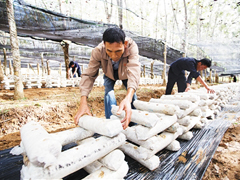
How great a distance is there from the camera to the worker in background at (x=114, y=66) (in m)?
1.48

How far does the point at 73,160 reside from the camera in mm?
991

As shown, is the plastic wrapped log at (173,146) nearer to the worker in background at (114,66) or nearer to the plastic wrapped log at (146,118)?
the plastic wrapped log at (146,118)

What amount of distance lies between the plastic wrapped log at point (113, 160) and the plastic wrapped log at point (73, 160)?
0.06m

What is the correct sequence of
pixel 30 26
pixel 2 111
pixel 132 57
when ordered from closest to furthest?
pixel 132 57
pixel 2 111
pixel 30 26

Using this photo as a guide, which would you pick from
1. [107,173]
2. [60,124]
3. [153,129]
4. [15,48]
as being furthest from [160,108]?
[15,48]

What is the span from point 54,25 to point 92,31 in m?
1.76

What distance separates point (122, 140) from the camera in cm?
131

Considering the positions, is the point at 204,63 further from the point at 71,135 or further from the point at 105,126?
the point at 71,135

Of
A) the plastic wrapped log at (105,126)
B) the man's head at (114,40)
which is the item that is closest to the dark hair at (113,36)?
the man's head at (114,40)

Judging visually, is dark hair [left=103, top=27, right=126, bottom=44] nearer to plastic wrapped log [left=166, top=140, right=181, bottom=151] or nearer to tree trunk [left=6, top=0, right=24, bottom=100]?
plastic wrapped log [left=166, top=140, right=181, bottom=151]

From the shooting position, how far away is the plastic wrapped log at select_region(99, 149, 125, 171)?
46.1 inches

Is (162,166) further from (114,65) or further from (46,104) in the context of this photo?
(46,104)

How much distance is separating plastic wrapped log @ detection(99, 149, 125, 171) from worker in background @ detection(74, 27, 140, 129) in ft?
0.86

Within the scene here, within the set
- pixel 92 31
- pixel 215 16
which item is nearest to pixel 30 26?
pixel 92 31
